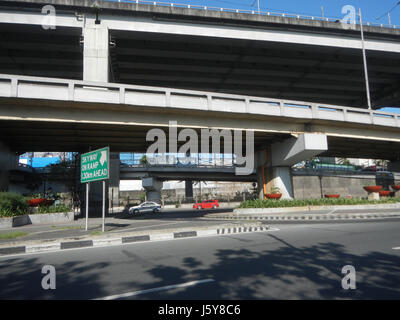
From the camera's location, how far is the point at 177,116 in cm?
1669

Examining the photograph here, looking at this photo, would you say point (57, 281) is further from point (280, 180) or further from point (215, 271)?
point (280, 180)

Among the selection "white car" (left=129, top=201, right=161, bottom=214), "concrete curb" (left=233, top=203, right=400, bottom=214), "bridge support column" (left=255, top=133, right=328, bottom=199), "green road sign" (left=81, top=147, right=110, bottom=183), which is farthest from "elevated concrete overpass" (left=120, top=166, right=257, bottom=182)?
"green road sign" (left=81, top=147, right=110, bottom=183)

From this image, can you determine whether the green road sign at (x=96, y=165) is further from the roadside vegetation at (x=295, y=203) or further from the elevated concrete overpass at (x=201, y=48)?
the roadside vegetation at (x=295, y=203)

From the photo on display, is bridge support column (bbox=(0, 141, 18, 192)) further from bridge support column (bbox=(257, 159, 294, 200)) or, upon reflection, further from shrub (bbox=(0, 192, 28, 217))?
bridge support column (bbox=(257, 159, 294, 200))

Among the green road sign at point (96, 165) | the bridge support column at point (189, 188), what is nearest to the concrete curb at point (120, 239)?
the green road sign at point (96, 165)

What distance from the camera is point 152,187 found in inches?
1832

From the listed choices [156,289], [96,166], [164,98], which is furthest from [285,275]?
[164,98]

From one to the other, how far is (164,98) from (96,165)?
6461mm

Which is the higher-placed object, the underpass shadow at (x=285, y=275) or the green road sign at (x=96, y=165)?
the green road sign at (x=96, y=165)

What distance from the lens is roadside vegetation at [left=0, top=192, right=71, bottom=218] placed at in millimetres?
14970

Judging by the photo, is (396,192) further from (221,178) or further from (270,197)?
(221,178)

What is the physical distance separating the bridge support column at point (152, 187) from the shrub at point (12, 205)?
28106 millimetres

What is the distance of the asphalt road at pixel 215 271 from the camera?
3879 millimetres
